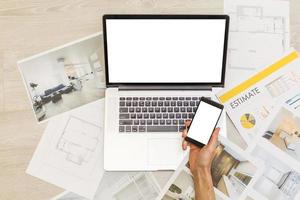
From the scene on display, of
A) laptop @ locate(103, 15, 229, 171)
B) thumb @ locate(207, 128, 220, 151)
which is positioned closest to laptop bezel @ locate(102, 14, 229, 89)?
laptop @ locate(103, 15, 229, 171)

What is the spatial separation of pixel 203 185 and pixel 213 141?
0.10 meters

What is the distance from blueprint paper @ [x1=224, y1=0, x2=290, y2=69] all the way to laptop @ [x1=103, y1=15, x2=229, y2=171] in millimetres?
77

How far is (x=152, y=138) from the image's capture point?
1063 millimetres

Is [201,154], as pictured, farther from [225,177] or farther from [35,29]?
[35,29]

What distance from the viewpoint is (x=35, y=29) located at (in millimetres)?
1126

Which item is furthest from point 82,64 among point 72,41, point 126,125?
point 126,125

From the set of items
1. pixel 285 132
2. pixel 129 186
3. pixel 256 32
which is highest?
pixel 256 32

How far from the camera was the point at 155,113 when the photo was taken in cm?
107

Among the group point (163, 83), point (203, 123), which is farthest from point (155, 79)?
point (203, 123)

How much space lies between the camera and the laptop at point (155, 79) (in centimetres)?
105

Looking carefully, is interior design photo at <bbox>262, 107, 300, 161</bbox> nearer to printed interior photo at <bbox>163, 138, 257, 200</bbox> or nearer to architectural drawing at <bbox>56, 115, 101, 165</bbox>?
printed interior photo at <bbox>163, 138, 257, 200</bbox>

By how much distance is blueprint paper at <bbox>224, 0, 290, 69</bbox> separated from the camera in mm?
1119

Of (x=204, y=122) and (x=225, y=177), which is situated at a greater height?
(x=204, y=122)

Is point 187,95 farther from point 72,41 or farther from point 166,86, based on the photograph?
point 72,41
